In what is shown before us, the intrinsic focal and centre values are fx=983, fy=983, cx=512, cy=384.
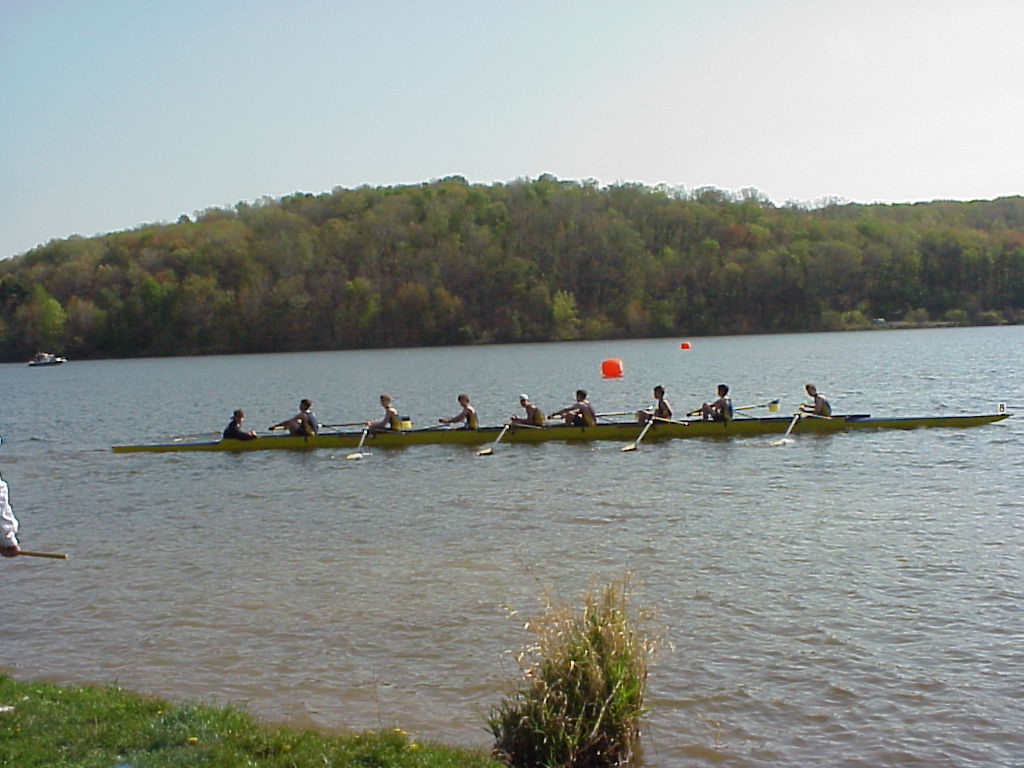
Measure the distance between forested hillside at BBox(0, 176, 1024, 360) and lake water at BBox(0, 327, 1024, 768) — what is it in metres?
83.0

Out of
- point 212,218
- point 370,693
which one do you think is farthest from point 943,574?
point 212,218

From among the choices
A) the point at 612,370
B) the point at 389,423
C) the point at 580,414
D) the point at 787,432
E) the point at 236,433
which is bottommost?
the point at 787,432

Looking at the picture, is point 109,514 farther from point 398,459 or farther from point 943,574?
point 943,574

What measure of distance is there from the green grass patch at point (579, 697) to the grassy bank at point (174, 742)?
0.29 m

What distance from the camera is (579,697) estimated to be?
19.8ft

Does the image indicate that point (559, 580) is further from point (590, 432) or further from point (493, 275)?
point (493, 275)

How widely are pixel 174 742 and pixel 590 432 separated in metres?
18.5

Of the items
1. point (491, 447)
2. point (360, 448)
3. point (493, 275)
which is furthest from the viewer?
point (493, 275)

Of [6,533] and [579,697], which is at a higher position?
[6,533]

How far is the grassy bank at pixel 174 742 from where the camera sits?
5.95 meters

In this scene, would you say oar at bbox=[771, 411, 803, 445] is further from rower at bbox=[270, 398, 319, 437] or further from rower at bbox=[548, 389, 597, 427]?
rower at bbox=[270, 398, 319, 437]

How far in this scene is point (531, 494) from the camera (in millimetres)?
18250

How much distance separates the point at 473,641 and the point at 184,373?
6920 cm

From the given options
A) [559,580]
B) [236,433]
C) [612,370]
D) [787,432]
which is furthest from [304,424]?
[612,370]
